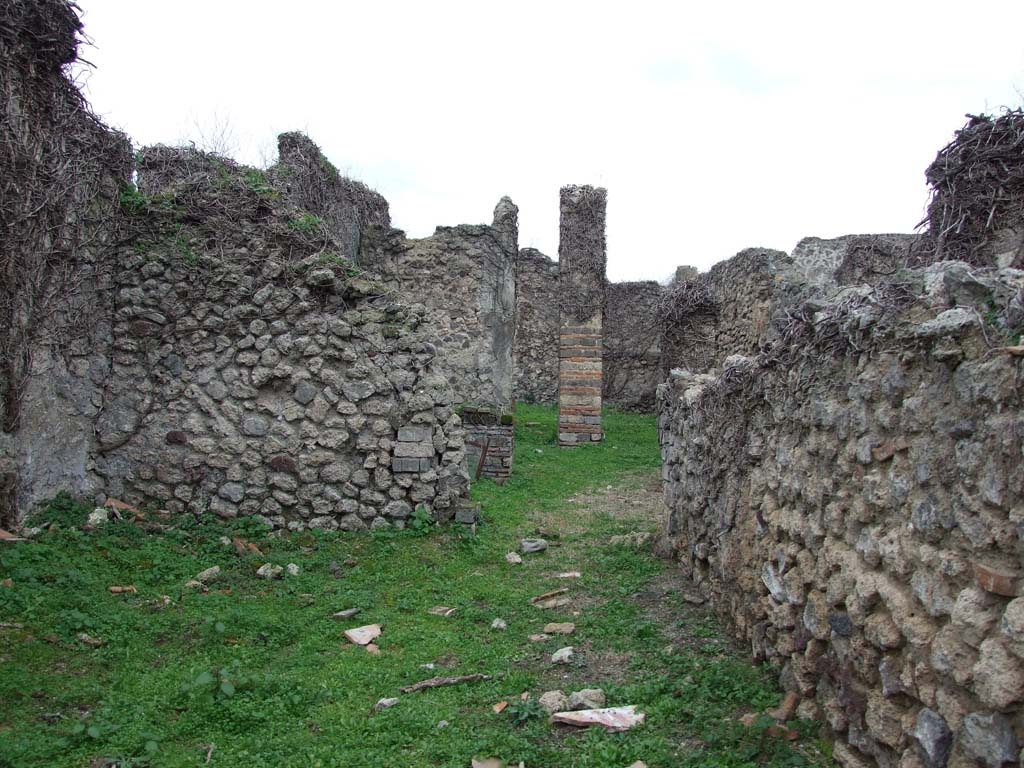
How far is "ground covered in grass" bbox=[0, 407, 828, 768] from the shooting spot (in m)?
3.43

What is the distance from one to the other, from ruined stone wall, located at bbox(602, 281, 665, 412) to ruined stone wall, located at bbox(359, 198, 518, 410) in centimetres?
668

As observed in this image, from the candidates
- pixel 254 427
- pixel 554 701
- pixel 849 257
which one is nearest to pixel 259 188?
pixel 254 427

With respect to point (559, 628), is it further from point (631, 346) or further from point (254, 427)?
point (631, 346)

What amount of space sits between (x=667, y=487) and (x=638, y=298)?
14.1m

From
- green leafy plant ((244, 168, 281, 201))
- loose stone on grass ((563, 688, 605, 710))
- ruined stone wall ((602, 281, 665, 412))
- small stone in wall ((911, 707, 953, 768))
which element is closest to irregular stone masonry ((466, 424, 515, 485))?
green leafy plant ((244, 168, 281, 201))

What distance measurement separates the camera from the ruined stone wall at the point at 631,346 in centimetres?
1961

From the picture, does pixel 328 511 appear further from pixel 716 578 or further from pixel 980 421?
pixel 980 421

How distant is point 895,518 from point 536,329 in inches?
714

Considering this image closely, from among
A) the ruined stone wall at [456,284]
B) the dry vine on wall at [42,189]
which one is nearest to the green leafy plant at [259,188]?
the dry vine on wall at [42,189]

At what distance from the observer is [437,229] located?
13.8 meters

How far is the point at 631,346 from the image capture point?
2003 cm

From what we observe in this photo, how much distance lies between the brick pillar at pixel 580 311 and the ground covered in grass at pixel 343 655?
22.6 ft

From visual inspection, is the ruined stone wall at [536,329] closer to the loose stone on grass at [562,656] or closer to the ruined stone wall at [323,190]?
the ruined stone wall at [323,190]

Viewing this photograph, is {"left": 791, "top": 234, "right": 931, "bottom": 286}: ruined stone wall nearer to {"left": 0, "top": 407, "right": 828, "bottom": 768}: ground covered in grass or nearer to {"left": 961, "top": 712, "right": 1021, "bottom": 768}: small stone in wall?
{"left": 0, "top": 407, "right": 828, "bottom": 768}: ground covered in grass
